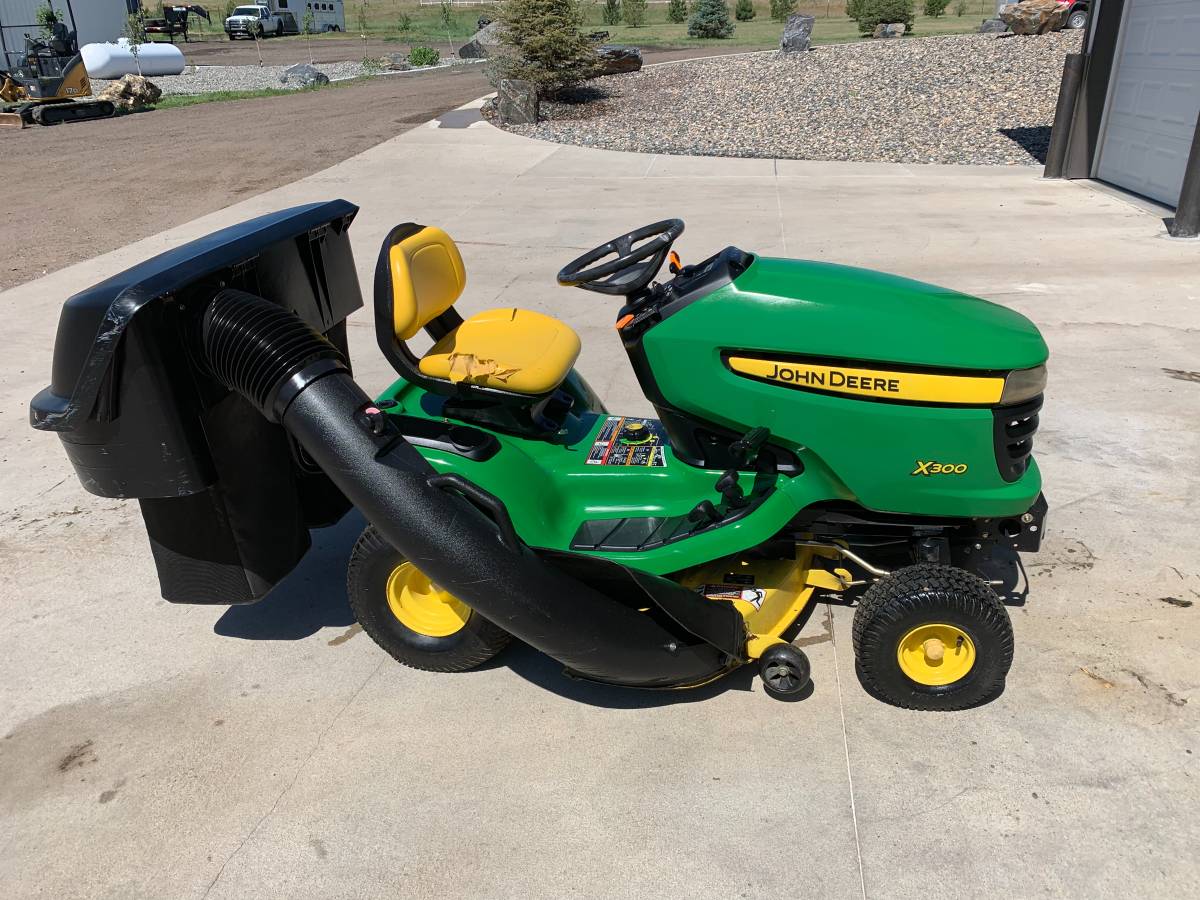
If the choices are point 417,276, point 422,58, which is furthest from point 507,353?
point 422,58

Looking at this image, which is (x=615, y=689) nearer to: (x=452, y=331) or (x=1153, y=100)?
(x=452, y=331)

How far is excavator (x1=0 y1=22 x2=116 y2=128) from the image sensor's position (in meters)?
17.6

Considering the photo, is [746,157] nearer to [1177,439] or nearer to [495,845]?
[1177,439]

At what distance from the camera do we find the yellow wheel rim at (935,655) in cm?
263

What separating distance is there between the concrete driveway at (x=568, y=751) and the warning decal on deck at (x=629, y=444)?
68 cm

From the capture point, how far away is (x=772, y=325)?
254 cm

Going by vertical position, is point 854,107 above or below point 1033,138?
above

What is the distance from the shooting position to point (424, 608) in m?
2.96

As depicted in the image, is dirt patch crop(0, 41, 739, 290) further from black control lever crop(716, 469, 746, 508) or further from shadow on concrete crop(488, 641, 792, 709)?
black control lever crop(716, 469, 746, 508)

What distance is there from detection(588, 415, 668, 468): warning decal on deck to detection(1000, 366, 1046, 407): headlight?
971 mm

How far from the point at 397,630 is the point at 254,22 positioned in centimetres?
Answer: 4087

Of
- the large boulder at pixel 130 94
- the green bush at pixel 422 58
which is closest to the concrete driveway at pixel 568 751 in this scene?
the large boulder at pixel 130 94

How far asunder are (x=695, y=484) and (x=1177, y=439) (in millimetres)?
2633

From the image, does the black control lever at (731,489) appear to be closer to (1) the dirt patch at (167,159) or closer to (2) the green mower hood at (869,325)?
(2) the green mower hood at (869,325)
